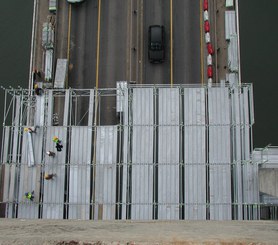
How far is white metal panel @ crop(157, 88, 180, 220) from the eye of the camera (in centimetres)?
2928

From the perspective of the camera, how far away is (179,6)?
41125 mm

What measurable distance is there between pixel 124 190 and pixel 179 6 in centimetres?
2115

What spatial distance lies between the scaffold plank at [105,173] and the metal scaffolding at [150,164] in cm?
7

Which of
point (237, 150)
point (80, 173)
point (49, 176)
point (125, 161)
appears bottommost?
point (49, 176)

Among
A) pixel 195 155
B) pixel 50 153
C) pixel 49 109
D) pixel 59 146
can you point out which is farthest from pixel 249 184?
pixel 49 109

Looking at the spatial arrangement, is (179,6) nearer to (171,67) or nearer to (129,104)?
(171,67)

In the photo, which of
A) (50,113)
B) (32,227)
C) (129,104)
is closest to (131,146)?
(129,104)

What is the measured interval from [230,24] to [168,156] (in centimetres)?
1724

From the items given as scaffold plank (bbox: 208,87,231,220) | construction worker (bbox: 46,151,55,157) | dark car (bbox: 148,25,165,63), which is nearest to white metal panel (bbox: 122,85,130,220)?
construction worker (bbox: 46,151,55,157)

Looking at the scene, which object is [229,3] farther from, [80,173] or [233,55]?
[80,173]

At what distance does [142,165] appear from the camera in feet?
97.5

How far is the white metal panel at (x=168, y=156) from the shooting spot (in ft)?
96.1

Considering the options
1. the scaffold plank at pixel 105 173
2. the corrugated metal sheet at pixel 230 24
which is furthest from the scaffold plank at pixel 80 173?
the corrugated metal sheet at pixel 230 24

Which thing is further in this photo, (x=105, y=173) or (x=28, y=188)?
(x=28, y=188)
